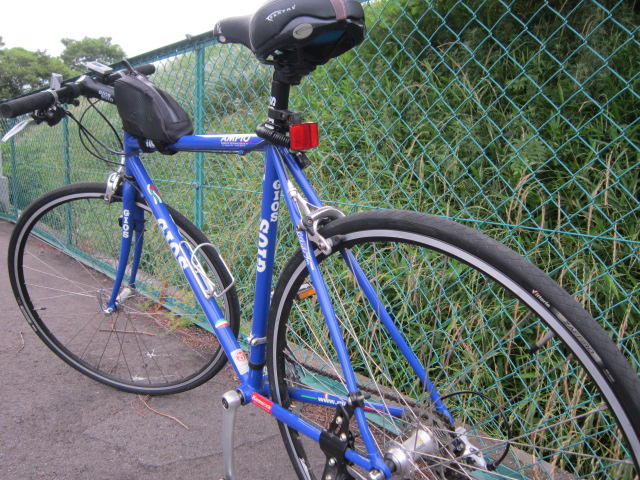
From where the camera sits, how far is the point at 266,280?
5.06ft

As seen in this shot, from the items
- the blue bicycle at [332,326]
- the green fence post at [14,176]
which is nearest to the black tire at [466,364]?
the blue bicycle at [332,326]

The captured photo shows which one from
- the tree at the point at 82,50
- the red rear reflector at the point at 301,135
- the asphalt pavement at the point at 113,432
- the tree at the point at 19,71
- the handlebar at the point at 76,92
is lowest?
the asphalt pavement at the point at 113,432

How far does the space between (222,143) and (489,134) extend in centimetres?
159

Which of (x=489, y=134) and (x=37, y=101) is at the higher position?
(x=37, y=101)

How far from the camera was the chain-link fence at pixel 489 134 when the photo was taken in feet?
6.01

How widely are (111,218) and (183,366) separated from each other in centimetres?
98

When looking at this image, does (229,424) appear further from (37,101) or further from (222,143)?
(37,101)

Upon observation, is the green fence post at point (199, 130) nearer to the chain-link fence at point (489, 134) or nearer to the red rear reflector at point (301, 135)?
the chain-link fence at point (489, 134)

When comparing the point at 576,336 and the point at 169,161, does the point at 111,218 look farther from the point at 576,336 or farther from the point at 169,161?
the point at 576,336

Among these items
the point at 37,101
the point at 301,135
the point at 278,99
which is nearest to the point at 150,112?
the point at 37,101

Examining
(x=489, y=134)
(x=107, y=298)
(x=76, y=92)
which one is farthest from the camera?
(x=489, y=134)

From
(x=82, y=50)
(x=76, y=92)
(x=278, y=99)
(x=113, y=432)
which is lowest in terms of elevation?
(x=113, y=432)

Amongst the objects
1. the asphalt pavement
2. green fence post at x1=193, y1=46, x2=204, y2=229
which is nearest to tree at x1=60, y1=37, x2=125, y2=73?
green fence post at x1=193, y1=46, x2=204, y2=229

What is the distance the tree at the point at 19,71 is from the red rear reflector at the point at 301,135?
37.0m
